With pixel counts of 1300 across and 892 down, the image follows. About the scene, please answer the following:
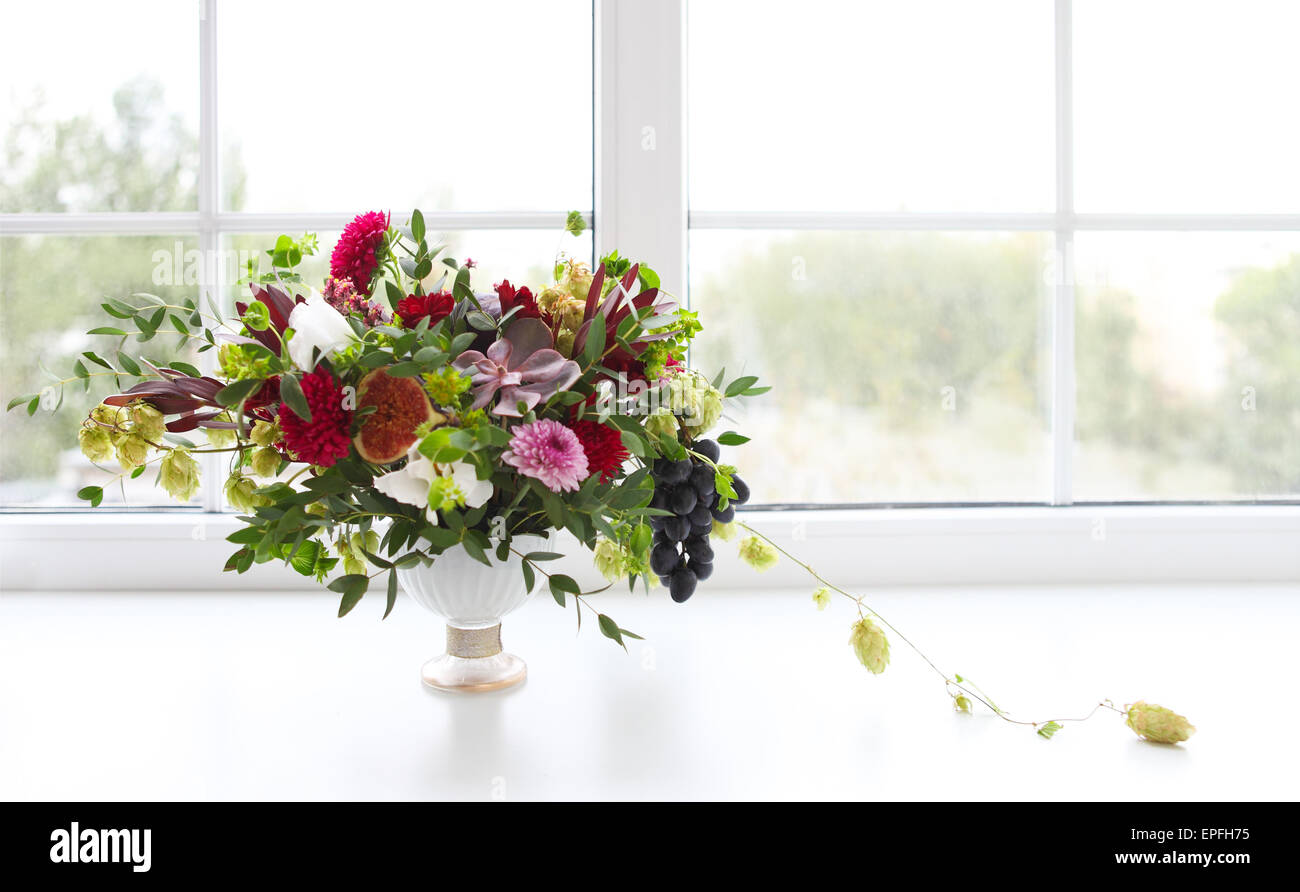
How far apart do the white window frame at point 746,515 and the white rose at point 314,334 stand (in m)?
0.65

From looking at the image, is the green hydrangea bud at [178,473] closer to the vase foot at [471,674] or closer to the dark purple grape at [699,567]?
the vase foot at [471,674]

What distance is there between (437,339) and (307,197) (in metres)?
0.83

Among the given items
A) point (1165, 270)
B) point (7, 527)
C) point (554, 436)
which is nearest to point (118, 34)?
point (7, 527)

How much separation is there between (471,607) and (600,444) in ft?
0.71

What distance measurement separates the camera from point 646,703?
769 millimetres

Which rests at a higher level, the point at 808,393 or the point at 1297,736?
the point at 808,393

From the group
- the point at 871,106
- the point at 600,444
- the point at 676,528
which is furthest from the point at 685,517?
the point at 871,106

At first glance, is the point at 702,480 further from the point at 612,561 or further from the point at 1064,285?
the point at 1064,285

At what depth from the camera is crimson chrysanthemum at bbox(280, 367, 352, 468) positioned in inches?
23.0

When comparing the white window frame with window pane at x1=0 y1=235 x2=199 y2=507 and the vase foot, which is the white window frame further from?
the vase foot

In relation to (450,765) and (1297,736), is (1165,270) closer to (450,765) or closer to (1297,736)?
(1297,736)

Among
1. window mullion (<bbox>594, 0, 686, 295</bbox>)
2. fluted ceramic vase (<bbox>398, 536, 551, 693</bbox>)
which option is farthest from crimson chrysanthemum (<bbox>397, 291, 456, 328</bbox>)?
window mullion (<bbox>594, 0, 686, 295</bbox>)

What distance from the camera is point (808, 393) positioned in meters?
1.32

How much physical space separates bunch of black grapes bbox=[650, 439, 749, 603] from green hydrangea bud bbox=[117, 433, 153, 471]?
44cm
